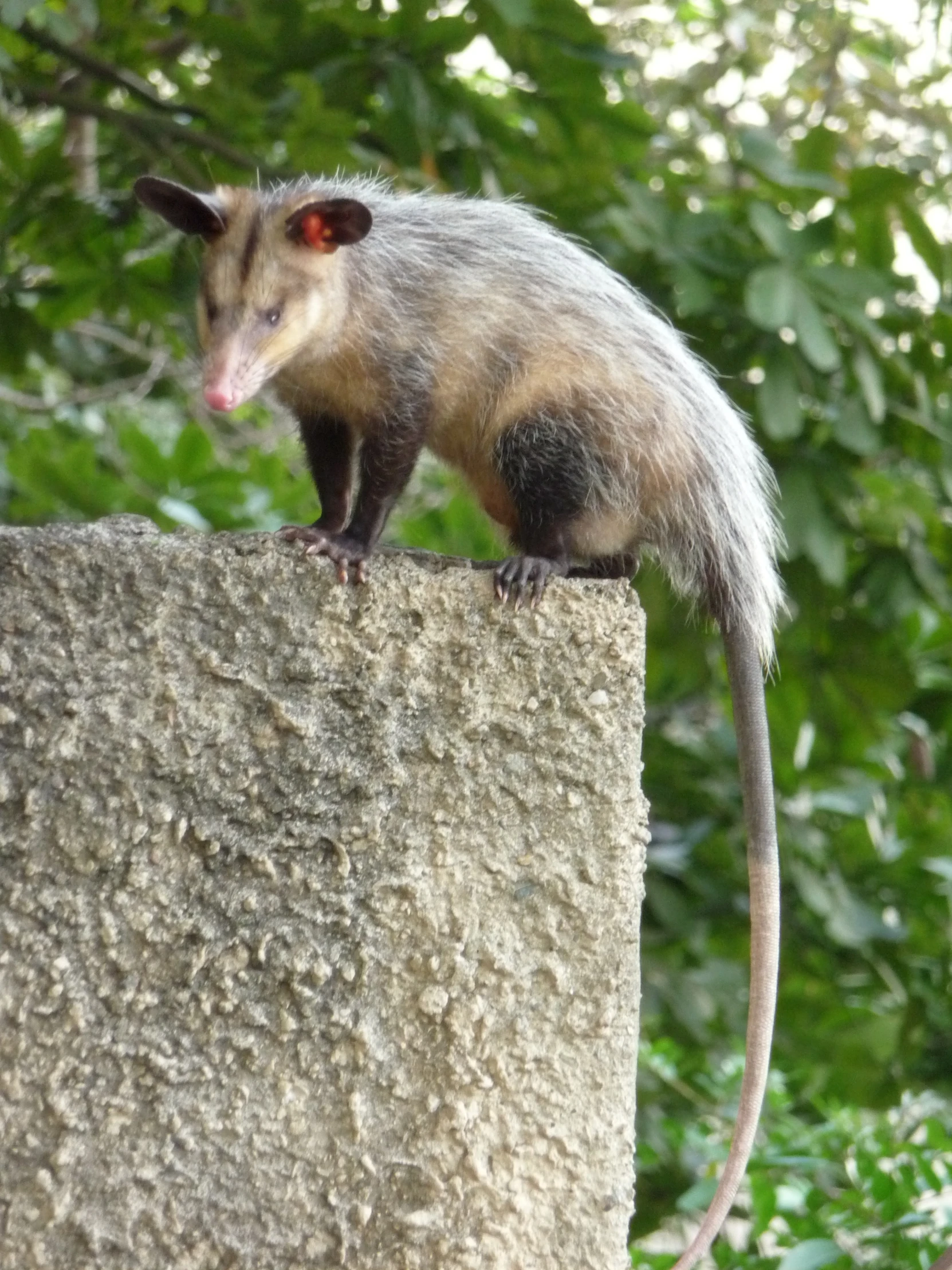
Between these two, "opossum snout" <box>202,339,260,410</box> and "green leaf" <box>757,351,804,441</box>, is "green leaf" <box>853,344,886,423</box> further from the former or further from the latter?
"opossum snout" <box>202,339,260,410</box>

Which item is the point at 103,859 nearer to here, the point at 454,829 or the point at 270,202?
the point at 454,829

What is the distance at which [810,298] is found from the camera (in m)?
3.89

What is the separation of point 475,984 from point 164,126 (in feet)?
9.11

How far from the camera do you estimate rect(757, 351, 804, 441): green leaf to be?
3.87 m

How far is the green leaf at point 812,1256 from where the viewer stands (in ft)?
9.40

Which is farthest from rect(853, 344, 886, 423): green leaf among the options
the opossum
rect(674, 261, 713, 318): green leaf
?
the opossum

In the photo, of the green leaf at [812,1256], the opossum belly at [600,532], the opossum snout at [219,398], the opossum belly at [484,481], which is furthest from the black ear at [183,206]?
the green leaf at [812,1256]

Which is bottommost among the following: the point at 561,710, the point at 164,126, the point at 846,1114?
the point at 846,1114

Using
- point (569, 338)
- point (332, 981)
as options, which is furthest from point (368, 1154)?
point (569, 338)

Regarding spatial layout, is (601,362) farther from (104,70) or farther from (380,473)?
(104,70)

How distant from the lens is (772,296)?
3789 mm

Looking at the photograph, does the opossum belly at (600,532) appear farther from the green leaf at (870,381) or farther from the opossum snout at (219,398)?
the green leaf at (870,381)

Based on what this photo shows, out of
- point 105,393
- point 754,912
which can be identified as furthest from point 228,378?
point 105,393

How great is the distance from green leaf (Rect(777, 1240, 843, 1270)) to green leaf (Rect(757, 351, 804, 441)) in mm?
1896
